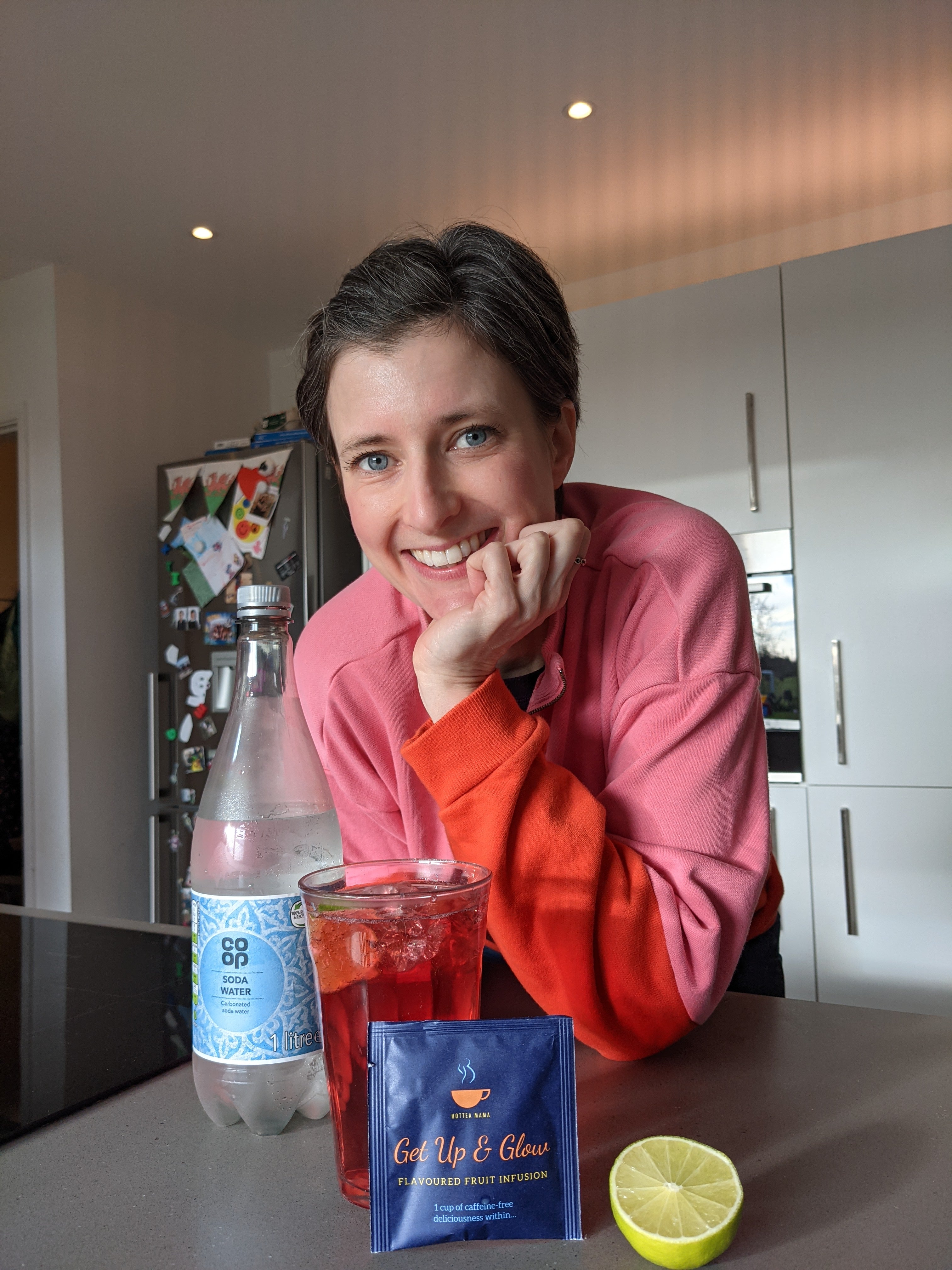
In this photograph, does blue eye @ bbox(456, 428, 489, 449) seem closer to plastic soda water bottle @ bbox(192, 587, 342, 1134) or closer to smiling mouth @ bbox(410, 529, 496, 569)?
smiling mouth @ bbox(410, 529, 496, 569)

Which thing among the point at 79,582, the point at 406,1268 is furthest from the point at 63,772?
the point at 406,1268

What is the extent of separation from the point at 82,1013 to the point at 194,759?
8.50 feet

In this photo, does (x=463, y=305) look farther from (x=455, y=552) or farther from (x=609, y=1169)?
(x=609, y=1169)

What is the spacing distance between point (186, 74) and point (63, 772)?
2225mm

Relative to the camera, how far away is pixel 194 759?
128 inches

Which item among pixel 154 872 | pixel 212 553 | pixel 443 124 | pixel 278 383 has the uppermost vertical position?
pixel 443 124

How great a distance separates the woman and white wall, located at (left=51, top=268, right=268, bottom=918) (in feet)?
8.72

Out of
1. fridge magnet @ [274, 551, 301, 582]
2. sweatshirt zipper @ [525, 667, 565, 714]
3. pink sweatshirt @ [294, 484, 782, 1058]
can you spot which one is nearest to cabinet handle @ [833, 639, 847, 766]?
pink sweatshirt @ [294, 484, 782, 1058]

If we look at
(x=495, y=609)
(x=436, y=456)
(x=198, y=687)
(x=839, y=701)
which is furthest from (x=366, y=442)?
(x=198, y=687)

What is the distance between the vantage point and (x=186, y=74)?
230cm

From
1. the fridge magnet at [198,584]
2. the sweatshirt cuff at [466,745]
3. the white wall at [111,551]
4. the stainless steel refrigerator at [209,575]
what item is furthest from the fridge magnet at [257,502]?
the sweatshirt cuff at [466,745]

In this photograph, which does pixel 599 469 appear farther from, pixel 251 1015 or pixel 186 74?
pixel 251 1015

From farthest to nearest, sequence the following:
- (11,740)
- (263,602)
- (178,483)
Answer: (11,740)
(178,483)
(263,602)

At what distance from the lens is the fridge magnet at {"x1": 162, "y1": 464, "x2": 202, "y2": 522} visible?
3.32m
